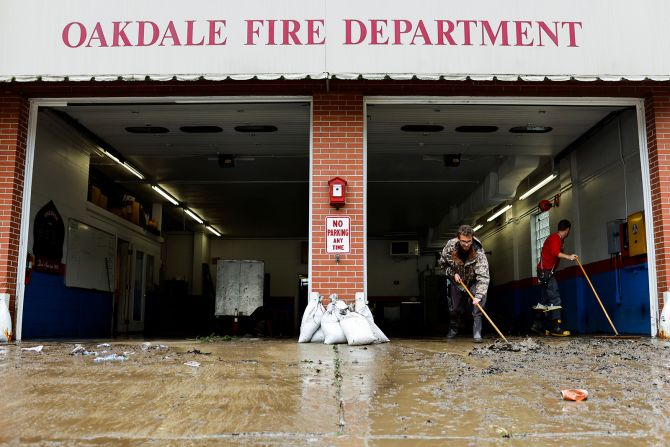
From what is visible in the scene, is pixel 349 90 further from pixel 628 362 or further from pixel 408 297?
pixel 408 297

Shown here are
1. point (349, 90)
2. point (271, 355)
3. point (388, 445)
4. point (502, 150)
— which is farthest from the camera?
point (502, 150)

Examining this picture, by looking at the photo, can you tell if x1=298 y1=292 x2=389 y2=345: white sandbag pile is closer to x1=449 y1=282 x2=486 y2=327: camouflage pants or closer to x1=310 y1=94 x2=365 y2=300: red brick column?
x1=310 y1=94 x2=365 y2=300: red brick column

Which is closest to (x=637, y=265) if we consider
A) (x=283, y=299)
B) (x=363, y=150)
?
(x=363, y=150)

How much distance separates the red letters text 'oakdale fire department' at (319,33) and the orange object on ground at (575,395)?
5.34 metres

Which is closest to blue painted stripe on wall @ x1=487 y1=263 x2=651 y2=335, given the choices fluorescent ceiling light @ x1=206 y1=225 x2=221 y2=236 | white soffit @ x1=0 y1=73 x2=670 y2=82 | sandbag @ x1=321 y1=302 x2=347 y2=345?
white soffit @ x1=0 y1=73 x2=670 y2=82

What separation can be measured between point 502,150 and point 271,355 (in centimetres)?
792

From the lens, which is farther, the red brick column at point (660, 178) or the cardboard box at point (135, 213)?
the cardboard box at point (135, 213)

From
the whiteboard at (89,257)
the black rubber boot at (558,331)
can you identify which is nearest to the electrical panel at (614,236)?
the black rubber boot at (558,331)

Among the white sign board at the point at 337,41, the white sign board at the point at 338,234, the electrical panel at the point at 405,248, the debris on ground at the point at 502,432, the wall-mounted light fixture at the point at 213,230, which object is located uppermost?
the white sign board at the point at 337,41

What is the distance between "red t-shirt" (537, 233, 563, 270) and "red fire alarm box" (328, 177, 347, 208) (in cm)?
437

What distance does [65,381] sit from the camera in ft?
14.4

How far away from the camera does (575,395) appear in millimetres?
3801

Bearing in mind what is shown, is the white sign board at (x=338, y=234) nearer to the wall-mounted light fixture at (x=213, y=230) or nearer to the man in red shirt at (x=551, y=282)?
the man in red shirt at (x=551, y=282)

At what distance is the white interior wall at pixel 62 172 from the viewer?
10617 millimetres
